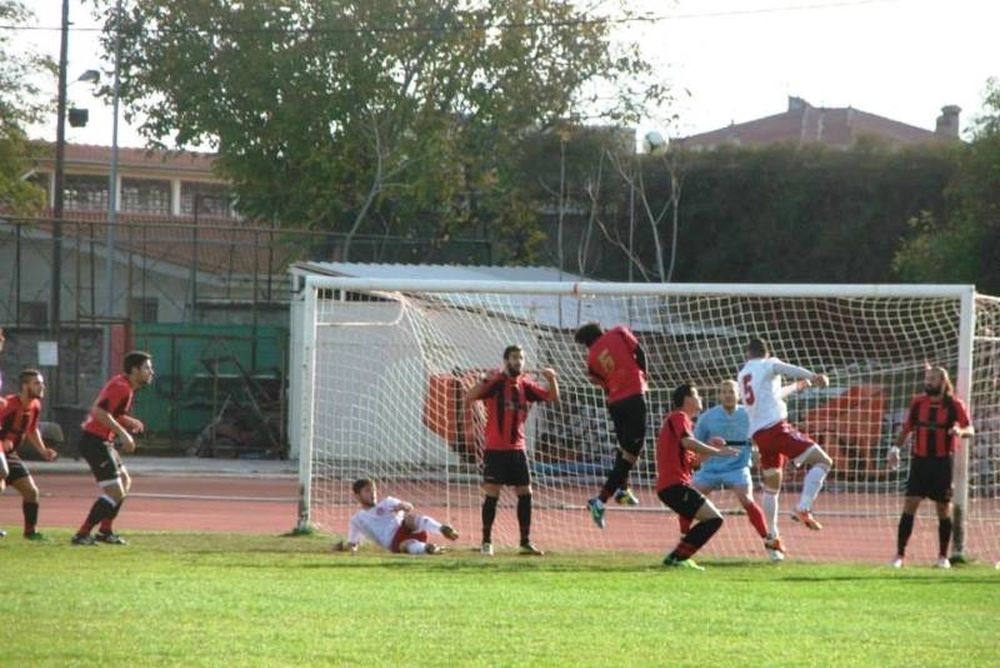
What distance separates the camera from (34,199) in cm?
4831

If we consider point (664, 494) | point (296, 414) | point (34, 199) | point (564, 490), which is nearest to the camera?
point (664, 494)

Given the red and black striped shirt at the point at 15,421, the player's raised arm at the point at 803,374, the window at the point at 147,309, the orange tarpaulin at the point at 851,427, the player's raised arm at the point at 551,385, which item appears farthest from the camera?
the window at the point at 147,309

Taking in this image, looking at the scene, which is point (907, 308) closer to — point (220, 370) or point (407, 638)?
point (407, 638)

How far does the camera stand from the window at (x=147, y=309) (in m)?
46.9

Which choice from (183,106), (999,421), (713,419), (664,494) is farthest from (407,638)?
(183,106)

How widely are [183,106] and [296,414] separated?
14.5 metres

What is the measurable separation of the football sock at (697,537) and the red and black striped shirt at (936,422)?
256cm

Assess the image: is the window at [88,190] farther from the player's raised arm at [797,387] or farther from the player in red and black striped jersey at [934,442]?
the player in red and black striped jersey at [934,442]

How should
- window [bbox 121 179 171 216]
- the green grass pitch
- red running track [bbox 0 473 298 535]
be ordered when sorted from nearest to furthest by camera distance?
1. the green grass pitch
2. red running track [bbox 0 473 298 535]
3. window [bbox 121 179 171 216]

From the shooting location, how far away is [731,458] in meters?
17.8

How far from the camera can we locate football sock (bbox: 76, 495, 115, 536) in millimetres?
17875

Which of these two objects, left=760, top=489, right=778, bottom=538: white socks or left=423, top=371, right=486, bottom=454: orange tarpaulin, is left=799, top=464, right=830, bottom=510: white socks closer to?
left=760, top=489, right=778, bottom=538: white socks

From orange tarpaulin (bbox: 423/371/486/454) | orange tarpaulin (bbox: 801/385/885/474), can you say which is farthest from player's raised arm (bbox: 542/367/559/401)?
orange tarpaulin (bbox: 801/385/885/474)

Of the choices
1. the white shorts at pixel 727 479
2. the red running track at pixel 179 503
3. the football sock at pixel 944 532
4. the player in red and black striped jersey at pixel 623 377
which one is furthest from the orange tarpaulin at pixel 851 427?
the player in red and black striped jersey at pixel 623 377
